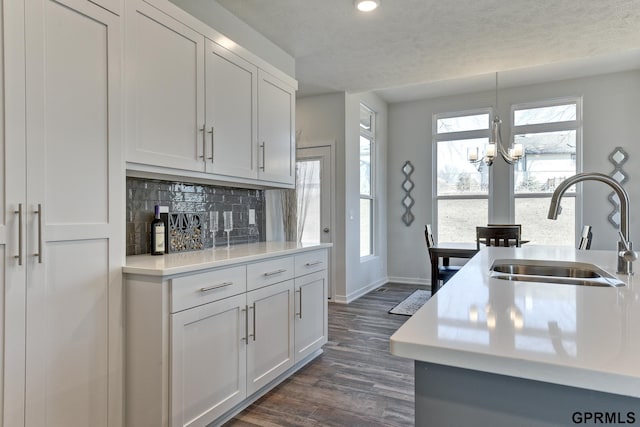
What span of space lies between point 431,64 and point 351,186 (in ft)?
5.86

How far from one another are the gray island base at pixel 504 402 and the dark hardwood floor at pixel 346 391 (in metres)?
1.53

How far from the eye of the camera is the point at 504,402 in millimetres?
705

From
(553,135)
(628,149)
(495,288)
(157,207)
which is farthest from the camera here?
(553,135)

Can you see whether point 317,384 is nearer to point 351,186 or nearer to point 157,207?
point 157,207

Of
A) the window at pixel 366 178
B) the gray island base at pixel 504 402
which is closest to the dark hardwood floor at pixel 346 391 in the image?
the gray island base at pixel 504 402

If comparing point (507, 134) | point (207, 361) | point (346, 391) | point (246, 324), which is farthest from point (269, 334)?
point (507, 134)

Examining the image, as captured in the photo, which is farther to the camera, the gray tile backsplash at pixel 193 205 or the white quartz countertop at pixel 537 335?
the gray tile backsplash at pixel 193 205

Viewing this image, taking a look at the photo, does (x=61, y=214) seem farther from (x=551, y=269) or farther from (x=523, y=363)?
(x=551, y=269)

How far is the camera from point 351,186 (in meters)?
5.00

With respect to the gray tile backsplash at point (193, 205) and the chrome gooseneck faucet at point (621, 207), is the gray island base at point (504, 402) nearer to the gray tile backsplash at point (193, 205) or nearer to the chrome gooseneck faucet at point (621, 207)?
the chrome gooseneck faucet at point (621, 207)

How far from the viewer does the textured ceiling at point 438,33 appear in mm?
2734

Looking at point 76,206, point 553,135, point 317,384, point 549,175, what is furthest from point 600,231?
point 76,206

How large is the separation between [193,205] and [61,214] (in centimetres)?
111

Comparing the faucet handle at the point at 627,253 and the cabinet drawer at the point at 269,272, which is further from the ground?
the faucet handle at the point at 627,253
